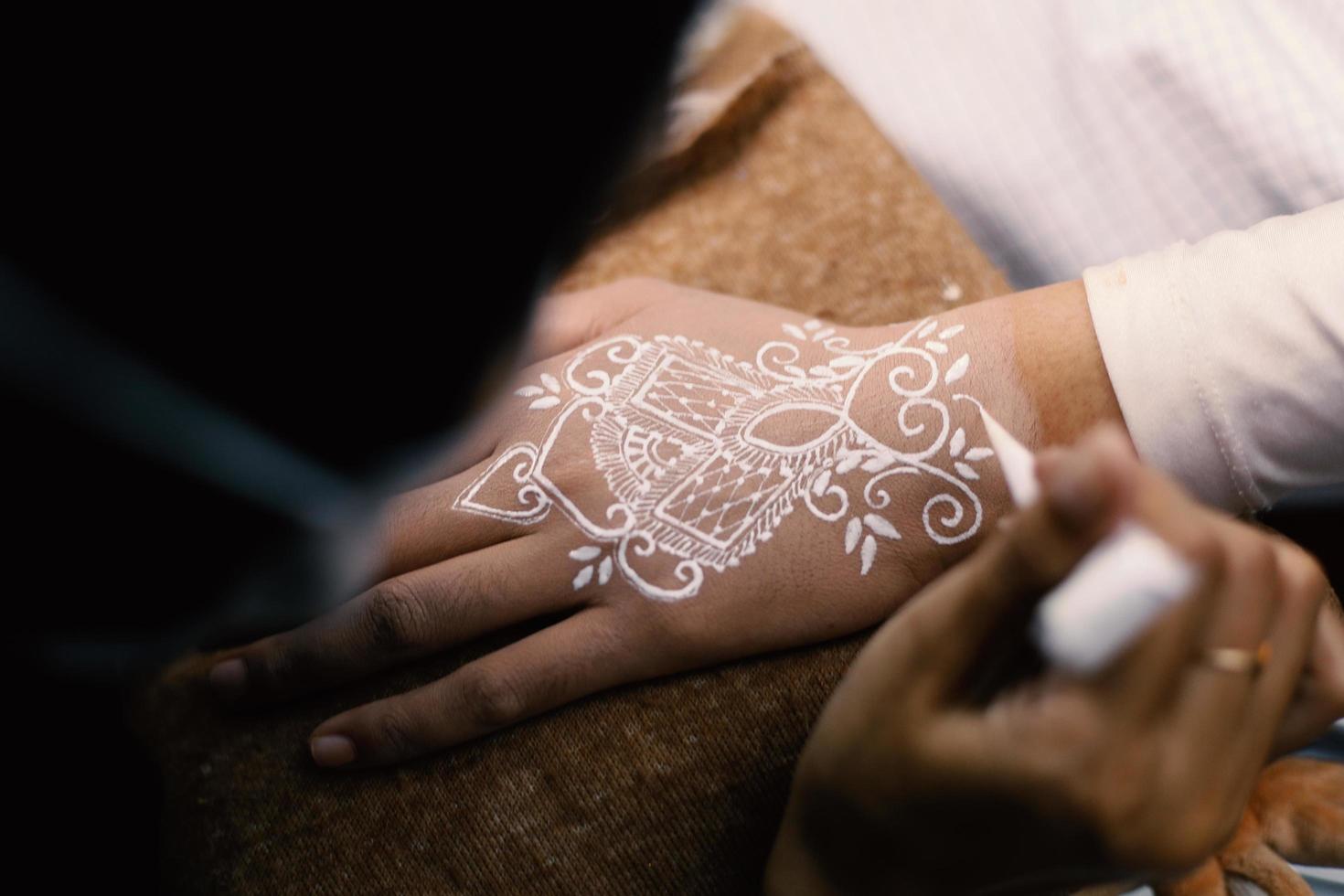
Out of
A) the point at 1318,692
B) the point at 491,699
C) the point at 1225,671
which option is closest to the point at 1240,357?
the point at 1318,692

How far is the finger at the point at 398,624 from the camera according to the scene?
2.96ft

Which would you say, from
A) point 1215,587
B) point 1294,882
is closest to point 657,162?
point 1215,587

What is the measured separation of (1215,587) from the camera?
52 cm

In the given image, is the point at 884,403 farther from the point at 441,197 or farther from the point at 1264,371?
the point at 441,197

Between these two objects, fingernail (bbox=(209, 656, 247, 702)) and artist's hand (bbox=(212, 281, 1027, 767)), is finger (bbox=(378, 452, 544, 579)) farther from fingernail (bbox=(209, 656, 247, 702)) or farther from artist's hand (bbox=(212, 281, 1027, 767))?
fingernail (bbox=(209, 656, 247, 702))

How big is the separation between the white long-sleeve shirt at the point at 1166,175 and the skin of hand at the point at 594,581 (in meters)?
0.09

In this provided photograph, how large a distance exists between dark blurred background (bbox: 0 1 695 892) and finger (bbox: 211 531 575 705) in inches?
21.7

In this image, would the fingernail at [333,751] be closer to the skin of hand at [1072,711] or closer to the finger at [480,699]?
the finger at [480,699]

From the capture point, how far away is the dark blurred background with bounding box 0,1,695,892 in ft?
0.83

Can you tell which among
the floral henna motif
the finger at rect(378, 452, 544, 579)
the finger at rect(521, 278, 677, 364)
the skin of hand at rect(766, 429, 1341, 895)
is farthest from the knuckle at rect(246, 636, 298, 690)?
the skin of hand at rect(766, 429, 1341, 895)

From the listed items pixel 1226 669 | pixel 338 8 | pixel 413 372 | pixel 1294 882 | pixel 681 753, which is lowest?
pixel 1294 882

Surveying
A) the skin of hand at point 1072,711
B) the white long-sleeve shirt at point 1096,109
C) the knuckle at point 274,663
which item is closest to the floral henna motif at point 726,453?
the knuckle at point 274,663

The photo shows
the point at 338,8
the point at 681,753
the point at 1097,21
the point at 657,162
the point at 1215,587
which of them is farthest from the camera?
A: the point at 1097,21

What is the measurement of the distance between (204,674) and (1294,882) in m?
1.11
